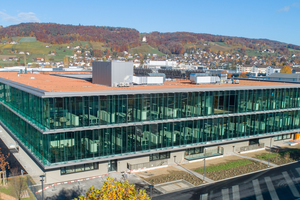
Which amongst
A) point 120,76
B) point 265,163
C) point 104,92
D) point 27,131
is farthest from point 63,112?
point 265,163

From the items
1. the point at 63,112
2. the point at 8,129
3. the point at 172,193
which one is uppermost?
the point at 63,112

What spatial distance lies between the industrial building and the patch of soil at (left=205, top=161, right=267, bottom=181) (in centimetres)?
443

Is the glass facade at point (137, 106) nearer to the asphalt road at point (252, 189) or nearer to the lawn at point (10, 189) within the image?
the lawn at point (10, 189)

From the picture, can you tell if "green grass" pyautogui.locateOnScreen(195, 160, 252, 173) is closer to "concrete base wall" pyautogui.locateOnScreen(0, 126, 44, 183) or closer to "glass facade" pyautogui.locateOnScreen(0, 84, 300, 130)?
"glass facade" pyautogui.locateOnScreen(0, 84, 300, 130)

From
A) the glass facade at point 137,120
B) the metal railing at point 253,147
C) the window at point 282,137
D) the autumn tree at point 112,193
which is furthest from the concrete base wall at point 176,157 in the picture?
the window at point 282,137

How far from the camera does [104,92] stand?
33.7m

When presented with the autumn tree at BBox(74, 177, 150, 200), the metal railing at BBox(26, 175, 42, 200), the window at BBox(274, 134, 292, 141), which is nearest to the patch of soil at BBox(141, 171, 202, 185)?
the metal railing at BBox(26, 175, 42, 200)

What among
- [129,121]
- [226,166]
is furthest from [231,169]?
[129,121]

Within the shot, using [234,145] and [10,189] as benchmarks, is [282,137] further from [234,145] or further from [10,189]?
[10,189]

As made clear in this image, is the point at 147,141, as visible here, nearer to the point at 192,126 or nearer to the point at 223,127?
the point at 192,126

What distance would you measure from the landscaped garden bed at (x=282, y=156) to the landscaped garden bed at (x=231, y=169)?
3120mm

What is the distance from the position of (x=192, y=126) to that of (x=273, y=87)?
16321 mm

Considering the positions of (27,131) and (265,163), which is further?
(265,163)

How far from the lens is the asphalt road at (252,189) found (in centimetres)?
3266
